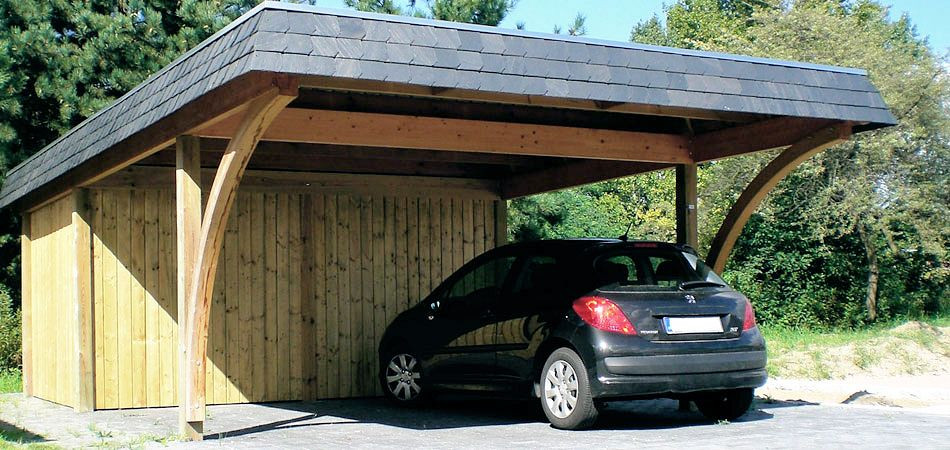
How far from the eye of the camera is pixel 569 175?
1226 centimetres

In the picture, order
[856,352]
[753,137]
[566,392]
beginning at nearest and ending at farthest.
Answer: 1. [566,392]
2. [753,137]
3. [856,352]

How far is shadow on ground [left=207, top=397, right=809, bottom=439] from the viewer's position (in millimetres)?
9086

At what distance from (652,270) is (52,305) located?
22.6 feet

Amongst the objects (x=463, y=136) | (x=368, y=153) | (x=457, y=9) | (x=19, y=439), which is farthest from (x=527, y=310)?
(x=457, y=9)

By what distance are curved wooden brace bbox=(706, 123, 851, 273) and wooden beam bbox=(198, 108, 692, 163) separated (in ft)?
2.74

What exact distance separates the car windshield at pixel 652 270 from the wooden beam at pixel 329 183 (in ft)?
14.1

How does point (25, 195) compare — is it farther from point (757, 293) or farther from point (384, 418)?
point (757, 293)

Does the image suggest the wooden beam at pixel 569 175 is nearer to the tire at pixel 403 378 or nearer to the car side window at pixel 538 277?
the car side window at pixel 538 277

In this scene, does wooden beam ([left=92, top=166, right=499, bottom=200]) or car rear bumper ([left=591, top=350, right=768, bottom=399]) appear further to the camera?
wooden beam ([left=92, top=166, right=499, bottom=200])

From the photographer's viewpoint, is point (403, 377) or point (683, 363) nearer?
point (683, 363)

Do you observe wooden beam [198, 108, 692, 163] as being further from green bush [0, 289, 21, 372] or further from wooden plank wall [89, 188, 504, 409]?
green bush [0, 289, 21, 372]

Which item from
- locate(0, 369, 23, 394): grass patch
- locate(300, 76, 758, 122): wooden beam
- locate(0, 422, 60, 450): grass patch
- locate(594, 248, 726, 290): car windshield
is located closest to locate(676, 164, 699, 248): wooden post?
locate(300, 76, 758, 122): wooden beam

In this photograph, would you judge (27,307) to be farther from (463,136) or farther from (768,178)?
(768,178)

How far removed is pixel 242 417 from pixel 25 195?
3.96 m
